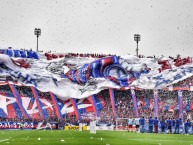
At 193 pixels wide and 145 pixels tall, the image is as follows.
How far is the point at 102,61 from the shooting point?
7088 centimetres

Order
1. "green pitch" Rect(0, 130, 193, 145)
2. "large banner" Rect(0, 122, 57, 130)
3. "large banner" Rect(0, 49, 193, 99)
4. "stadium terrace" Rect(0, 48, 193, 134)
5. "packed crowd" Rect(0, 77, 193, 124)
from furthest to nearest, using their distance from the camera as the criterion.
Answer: "large banner" Rect(0, 49, 193, 99) < "packed crowd" Rect(0, 77, 193, 124) < "stadium terrace" Rect(0, 48, 193, 134) < "large banner" Rect(0, 122, 57, 130) < "green pitch" Rect(0, 130, 193, 145)

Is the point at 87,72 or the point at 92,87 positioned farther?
the point at 87,72

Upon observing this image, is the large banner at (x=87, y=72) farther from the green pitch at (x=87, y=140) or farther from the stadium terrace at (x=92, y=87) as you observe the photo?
the green pitch at (x=87, y=140)

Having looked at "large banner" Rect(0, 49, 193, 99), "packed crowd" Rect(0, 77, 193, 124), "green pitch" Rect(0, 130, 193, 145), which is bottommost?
"green pitch" Rect(0, 130, 193, 145)

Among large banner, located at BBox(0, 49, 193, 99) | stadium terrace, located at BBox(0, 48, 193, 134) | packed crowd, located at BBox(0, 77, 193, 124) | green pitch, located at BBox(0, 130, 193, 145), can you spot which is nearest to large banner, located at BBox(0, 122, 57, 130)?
stadium terrace, located at BBox(0, 48, 193, 134)

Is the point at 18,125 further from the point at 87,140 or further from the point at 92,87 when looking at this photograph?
the point at 87,140

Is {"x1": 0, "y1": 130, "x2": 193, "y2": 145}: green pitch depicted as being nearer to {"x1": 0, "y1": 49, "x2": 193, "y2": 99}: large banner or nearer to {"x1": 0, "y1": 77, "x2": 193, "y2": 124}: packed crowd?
{"x1": 0, "y1": 77, "x2": 193, "y2": 124}: packed crowd

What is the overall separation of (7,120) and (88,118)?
40.6 feet

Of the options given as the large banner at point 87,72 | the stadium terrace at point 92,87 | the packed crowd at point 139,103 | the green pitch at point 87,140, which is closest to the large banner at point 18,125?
the stadium terrace at point 92,87

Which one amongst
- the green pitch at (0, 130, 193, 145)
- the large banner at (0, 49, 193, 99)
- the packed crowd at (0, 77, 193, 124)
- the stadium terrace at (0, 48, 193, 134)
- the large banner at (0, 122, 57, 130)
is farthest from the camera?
the large banner at (0, 49, 193, 99)

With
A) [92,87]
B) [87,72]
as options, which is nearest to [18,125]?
[92,87]

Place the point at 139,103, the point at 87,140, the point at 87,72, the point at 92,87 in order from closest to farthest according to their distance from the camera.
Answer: the point at 87,140 → the point at 139,103 → the point at 92,87 → the point at 87,72

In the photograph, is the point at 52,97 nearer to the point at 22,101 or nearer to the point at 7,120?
the point at 22,101

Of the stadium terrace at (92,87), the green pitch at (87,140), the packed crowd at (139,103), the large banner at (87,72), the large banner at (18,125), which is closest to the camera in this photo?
the green pitch at (87,140)
